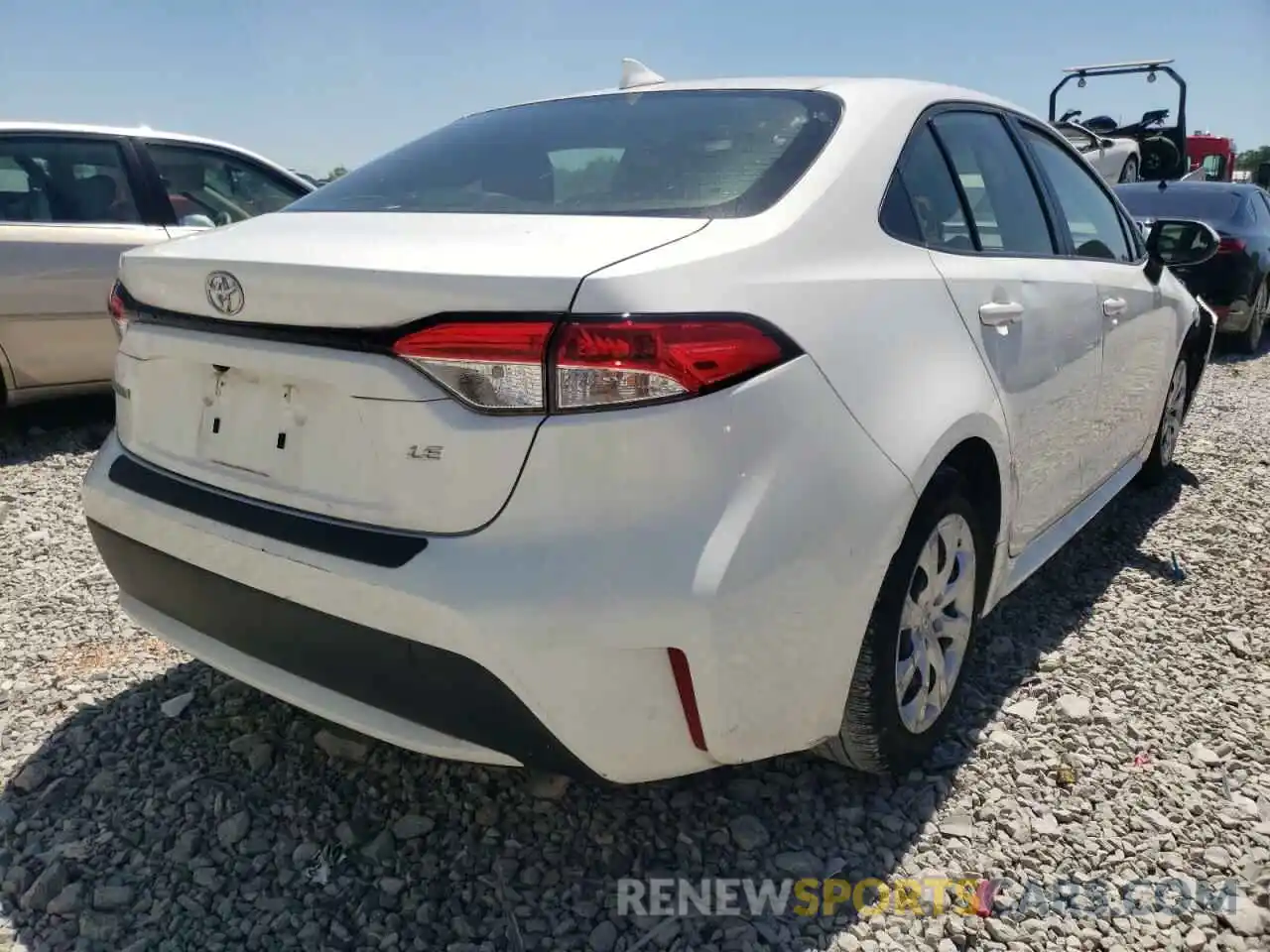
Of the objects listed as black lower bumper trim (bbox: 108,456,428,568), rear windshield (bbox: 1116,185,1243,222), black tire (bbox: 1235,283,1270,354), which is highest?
black lower bumper trim (bbox: 108,456,428,568)

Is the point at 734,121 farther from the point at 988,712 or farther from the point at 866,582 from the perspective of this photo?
the point at 988,712

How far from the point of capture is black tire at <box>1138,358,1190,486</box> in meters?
4.20

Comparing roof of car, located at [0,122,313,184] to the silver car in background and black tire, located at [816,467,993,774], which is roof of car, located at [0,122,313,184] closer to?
the silver car in background

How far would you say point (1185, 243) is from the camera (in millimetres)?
4180

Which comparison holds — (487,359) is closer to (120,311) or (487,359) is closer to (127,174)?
(120,311)

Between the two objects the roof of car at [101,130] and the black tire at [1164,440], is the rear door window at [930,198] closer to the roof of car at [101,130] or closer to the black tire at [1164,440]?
the black tire at [1164,440]

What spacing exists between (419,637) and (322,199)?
4.17 ft

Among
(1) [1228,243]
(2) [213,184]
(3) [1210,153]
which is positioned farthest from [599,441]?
(3) [1210,153]

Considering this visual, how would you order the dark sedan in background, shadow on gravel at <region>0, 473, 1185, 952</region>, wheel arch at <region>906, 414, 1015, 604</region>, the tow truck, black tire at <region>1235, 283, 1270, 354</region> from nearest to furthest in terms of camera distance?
shadow on gravel at <region>0, 473, 1185, 952</region>, wheel arch at <region>906, 414, 1015, 604</region>, the dark sedan in background, black tire at <region>1235, 283, 1270, 354</region>, the tow truck

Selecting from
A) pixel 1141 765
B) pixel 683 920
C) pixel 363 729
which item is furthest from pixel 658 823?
pixel 1141 765

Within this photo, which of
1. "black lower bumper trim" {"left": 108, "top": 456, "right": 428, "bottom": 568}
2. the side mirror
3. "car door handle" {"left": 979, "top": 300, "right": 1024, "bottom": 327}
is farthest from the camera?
the side mirror

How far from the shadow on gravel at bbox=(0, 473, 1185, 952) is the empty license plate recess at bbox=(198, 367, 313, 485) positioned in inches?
32.6

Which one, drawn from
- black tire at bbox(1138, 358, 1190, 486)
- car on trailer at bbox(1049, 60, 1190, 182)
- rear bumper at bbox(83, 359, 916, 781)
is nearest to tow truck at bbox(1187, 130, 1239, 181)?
car on trailer at bbox(1049, 60, 1190, 182)

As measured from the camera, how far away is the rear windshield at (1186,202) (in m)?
8.16
